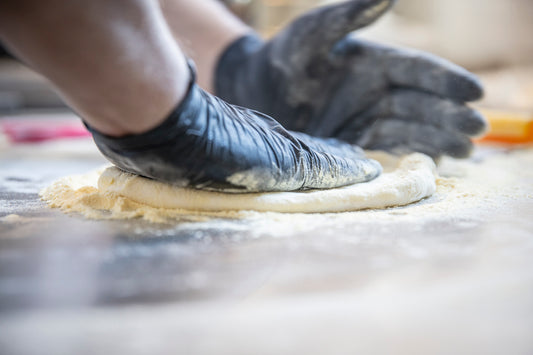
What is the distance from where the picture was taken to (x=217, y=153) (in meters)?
0.76

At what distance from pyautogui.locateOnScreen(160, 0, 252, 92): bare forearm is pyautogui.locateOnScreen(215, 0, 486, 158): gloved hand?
0.18 m

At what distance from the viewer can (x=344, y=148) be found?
1144 mm

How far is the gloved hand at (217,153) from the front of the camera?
2.43 ft

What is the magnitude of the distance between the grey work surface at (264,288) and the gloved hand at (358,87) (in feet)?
1.69

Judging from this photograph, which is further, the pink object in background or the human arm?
the pink object in background

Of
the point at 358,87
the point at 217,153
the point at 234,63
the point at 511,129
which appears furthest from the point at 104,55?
the point at 511,129

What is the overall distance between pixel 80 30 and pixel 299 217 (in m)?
0.48

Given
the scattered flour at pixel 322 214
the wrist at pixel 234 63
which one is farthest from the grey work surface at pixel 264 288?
the wrist at pixel 234 63

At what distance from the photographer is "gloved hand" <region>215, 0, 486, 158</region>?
48.4 inches

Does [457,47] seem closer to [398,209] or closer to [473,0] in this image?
[473,0]

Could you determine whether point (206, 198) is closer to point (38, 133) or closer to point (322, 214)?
point (322, 214)

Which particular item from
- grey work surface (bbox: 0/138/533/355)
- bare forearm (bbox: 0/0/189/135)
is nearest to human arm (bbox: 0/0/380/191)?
bare forearm (bbox: 0/0/189/135)

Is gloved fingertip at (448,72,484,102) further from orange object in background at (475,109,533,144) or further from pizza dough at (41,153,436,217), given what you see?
orange object in background at (475,109,533,144)

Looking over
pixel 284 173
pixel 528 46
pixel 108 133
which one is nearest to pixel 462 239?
pixel 284 173
